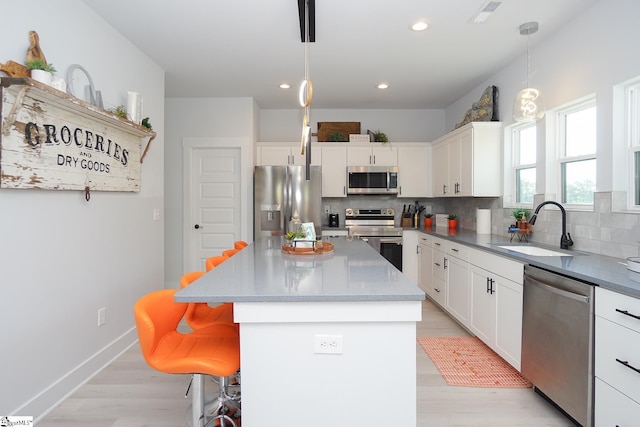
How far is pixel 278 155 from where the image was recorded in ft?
17.2

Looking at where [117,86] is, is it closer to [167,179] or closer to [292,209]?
[167,179]

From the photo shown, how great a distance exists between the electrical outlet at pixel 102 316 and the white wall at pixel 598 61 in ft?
12.7

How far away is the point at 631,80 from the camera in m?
2.35

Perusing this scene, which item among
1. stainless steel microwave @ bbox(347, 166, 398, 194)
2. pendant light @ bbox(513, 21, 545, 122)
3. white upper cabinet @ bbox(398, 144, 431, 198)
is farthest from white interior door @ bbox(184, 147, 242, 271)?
pendant light @ bbox(513, 21, 545, 122)

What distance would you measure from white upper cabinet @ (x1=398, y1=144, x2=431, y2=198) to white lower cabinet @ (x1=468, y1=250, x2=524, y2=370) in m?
2.18

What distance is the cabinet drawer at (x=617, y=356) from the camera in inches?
64.5

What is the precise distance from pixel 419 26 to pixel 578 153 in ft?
5.50

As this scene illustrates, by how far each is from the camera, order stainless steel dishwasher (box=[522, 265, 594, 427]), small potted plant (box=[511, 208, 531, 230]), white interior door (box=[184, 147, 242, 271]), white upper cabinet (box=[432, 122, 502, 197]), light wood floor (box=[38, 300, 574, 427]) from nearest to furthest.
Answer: stainless steel dishwasher (box=[522, 265, 594, 427])
light wood floor (box=[38, 300, 574, 427])
small potted plant (box=[511, 208, 531, 230])
white upper cabinet (box=[432, 122, 502, 197])
white interior door (box=[184, 147, 242, 271])

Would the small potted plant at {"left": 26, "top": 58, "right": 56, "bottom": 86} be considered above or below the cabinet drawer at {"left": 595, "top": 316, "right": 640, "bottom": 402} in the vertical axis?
above

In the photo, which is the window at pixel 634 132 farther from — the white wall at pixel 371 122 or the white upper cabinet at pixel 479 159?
the white wall at pixel 371 122

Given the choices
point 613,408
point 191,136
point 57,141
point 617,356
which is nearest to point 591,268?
point 617,356

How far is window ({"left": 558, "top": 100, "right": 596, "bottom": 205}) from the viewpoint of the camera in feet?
9.23

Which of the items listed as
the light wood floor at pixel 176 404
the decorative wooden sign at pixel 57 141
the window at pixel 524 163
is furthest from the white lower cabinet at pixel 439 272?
the decorative wooden sign at pixel 57 141

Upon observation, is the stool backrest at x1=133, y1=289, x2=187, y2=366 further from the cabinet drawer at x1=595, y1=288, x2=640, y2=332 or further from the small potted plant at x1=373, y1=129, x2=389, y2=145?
the small potted plant at x1=373, y1=129, x2=389, y2=145
